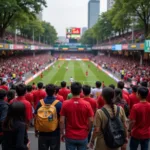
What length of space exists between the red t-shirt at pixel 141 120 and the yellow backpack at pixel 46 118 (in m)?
1.74

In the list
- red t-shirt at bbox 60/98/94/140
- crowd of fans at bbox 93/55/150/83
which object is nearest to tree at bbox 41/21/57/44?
crowd of fans at bbox 93/55/150/83

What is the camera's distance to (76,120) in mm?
5160

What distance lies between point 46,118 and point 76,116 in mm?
620

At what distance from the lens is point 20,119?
459cm

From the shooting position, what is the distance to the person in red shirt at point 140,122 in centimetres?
559

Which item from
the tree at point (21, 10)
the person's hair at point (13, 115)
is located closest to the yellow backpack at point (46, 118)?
the person's hair at point (13, 115)

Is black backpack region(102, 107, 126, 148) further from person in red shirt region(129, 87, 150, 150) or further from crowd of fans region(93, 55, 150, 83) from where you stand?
crowd of fans region(93, 55, 150, 83)

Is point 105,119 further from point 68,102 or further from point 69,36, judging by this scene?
point 69,36

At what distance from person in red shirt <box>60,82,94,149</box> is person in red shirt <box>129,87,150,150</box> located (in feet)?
3.48

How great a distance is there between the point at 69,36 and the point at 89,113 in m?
132

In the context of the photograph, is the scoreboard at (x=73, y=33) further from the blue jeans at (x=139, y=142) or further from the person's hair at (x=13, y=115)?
the person's hair at (x=13, y=115)

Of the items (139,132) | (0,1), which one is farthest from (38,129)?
(0,1)

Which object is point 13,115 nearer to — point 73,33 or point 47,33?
point 47,33

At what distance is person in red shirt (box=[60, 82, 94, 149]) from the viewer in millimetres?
5133
